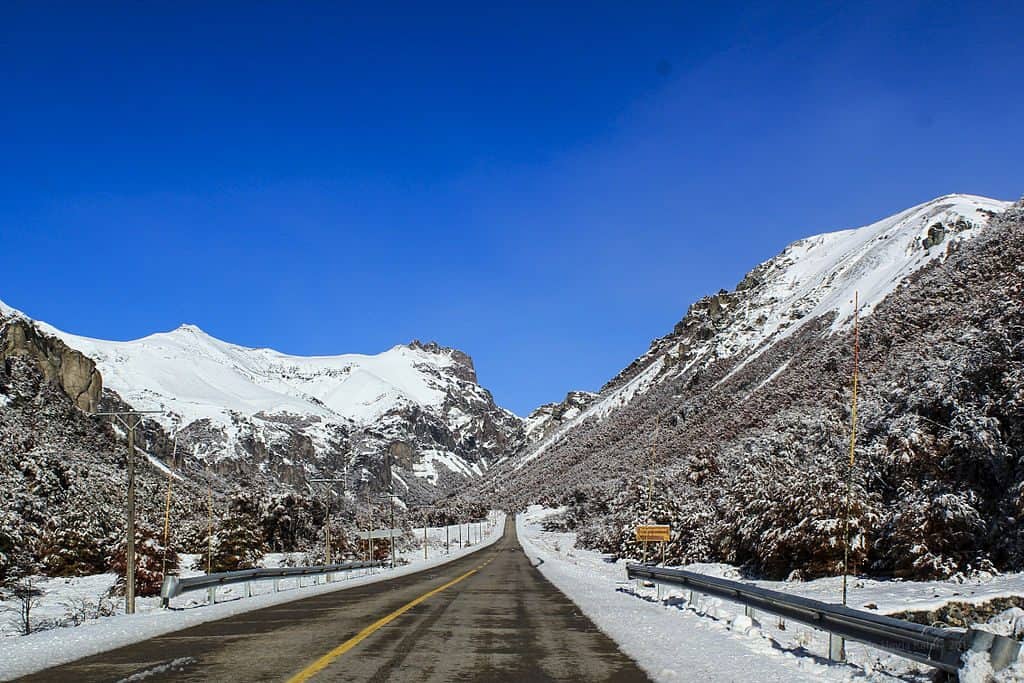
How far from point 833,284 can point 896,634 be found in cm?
15051

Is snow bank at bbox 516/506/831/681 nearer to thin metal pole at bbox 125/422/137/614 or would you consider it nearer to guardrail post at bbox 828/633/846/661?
guardrail post at bbox 828/633/846/661

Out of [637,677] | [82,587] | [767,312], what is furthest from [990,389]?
[767,312]

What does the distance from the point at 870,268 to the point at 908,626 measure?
463ft

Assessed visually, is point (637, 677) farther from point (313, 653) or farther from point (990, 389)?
point (990, 389)

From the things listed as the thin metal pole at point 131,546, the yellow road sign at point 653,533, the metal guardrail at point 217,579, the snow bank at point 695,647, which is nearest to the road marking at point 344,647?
the snow bank at point 695,647

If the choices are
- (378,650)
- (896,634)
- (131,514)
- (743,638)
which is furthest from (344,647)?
(131,514)

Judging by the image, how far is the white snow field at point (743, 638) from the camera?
9188 millimetres

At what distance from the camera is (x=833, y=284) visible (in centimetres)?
14838

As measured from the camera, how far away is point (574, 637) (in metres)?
12.4

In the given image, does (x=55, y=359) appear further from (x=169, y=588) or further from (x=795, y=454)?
(x=169, y=588)

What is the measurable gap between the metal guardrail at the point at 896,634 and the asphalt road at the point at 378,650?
253 centimetres

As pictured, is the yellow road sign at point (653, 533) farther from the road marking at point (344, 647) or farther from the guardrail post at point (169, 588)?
the guardrail post at point (169, 588)

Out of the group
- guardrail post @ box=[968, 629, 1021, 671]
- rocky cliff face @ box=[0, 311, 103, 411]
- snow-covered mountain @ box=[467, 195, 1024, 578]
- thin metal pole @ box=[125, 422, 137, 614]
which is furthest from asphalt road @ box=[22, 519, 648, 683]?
rocky cliff face @ box=[0, 311, 103, 411]

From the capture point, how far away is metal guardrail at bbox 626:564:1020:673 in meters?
7.10
